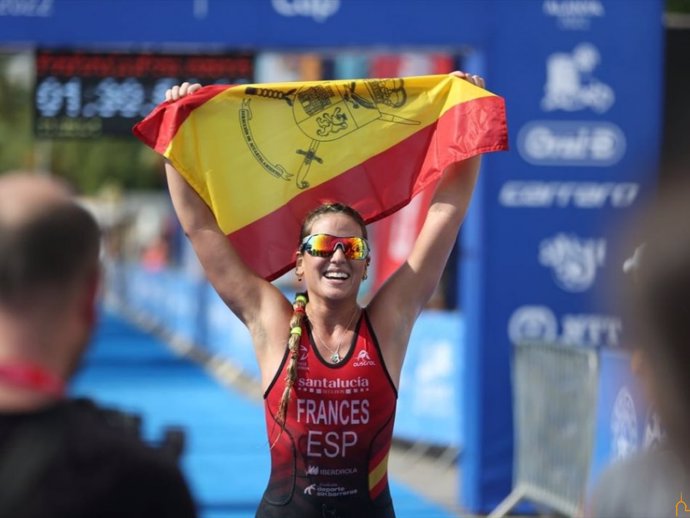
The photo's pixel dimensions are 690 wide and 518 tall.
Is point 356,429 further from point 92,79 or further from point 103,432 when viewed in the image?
point 92,79

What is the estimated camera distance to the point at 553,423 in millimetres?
8758

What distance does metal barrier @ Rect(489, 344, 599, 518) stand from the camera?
8.23 meters

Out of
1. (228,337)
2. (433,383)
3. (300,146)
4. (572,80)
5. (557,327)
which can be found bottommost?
(228,337)

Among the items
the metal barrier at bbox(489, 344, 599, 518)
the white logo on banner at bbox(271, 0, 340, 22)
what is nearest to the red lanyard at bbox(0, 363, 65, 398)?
the metal barrier at bbox(489, 344, 599, 518)

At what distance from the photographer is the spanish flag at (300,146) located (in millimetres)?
4621

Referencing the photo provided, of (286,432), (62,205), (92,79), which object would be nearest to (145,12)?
(92,79)

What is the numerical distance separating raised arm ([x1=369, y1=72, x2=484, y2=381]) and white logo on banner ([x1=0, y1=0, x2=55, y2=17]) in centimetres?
526

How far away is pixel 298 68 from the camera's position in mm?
14039

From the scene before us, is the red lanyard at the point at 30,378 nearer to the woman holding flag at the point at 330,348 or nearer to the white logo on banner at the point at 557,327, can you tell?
the woman holding flag at the point at 330,348

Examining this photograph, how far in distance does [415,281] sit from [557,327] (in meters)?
5.54

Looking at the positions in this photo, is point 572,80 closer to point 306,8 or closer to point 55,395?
point 306,8

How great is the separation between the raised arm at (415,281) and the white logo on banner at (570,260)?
5233mm

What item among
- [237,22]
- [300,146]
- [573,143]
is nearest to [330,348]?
[300,146]

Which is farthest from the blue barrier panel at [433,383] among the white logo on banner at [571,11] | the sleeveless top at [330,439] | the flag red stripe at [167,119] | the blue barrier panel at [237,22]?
the sleeveless top at [330,439]
